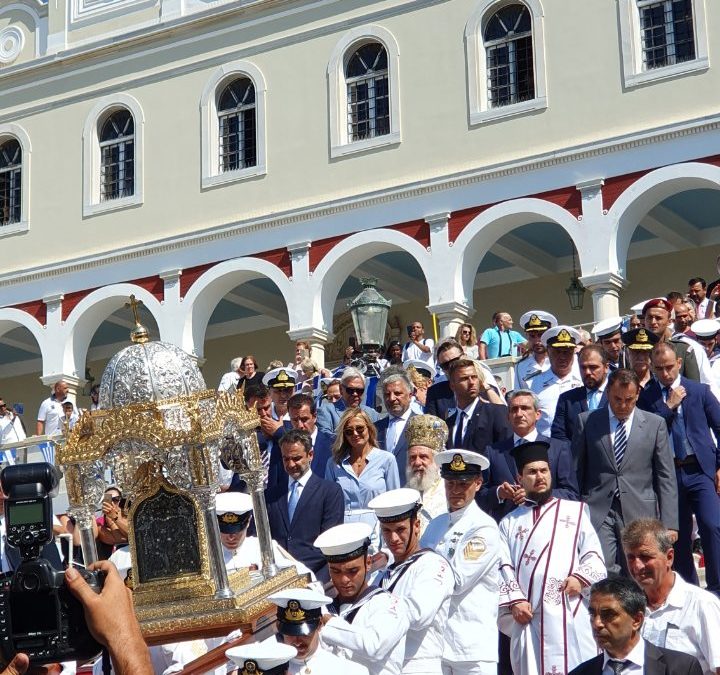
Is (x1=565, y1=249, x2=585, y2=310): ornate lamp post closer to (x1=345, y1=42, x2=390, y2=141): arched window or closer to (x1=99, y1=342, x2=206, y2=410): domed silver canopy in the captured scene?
(x1=345, y1=42, x2=390, y2=141): arched window

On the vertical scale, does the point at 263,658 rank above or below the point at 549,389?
below

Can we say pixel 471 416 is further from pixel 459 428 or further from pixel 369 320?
pixel 369 320

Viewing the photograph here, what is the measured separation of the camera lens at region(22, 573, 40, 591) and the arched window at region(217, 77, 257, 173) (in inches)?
783

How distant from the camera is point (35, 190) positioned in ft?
84.1

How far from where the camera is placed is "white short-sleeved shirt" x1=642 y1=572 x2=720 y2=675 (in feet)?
22.2

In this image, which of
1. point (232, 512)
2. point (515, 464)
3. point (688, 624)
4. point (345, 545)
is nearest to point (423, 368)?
point (515, 464)

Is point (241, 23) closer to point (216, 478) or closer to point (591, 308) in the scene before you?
point (591, 308)

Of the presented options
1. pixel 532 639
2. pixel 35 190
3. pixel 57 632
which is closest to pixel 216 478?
pixel 532 639

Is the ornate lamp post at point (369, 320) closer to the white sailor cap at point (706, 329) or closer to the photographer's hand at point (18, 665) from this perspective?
the white sailor cap at point (706, 329)

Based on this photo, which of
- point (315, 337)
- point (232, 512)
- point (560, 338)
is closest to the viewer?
point (232, 512)

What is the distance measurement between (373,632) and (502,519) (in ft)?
7.10

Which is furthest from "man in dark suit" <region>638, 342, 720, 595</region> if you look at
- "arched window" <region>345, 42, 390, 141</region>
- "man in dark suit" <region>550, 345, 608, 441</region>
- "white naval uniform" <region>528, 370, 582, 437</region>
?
"arched window" <region>345, 42, 390, 141</region>

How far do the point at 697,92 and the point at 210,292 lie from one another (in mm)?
8644

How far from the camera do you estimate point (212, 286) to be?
23672 millimetres
